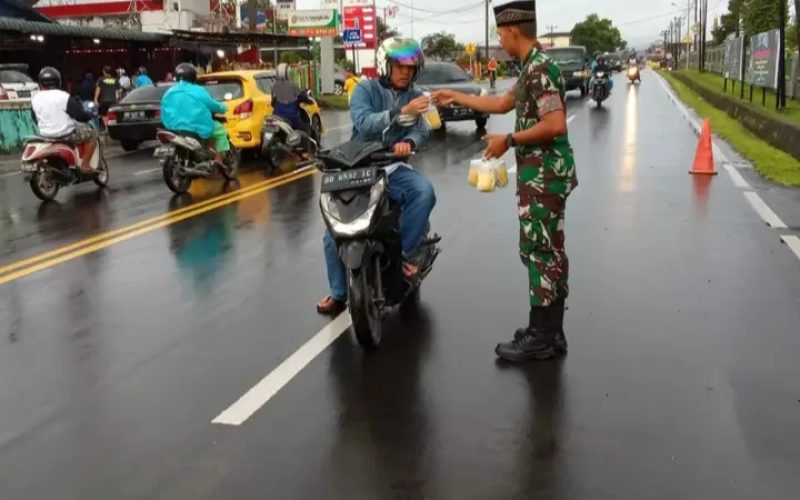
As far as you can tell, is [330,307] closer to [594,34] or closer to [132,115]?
[132,115]

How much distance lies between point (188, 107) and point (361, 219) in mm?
7947

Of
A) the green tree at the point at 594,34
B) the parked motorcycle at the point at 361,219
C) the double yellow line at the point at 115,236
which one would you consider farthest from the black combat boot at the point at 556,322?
the green tree at the point at 594,34

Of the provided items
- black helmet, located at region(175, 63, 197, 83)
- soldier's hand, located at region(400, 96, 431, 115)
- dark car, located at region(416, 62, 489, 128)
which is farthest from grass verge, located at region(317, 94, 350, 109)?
soldier's hand, located at region(400, 96, 431, 115)

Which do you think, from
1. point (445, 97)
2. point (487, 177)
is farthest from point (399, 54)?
point (487, 177)

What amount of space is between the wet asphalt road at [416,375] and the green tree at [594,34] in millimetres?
156153

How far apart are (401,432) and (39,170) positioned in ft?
30.4

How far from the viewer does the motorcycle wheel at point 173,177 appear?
12.2 metres

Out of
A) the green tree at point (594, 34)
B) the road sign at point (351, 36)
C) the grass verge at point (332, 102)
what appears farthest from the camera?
the green tree at point (594, 34)

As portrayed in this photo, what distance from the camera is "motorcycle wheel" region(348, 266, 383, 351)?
17.4 ft

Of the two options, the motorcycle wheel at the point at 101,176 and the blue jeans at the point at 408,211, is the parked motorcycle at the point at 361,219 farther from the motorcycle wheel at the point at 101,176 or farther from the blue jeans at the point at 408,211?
the motorcycle wheel at the point at 101,176

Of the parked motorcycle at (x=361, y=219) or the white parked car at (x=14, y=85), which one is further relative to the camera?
the white parked car at (x=14, y=85)

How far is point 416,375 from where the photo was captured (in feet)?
16.7

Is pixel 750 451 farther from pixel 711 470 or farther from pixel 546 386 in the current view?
pixel 546 386

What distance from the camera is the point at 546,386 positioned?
4859mm
